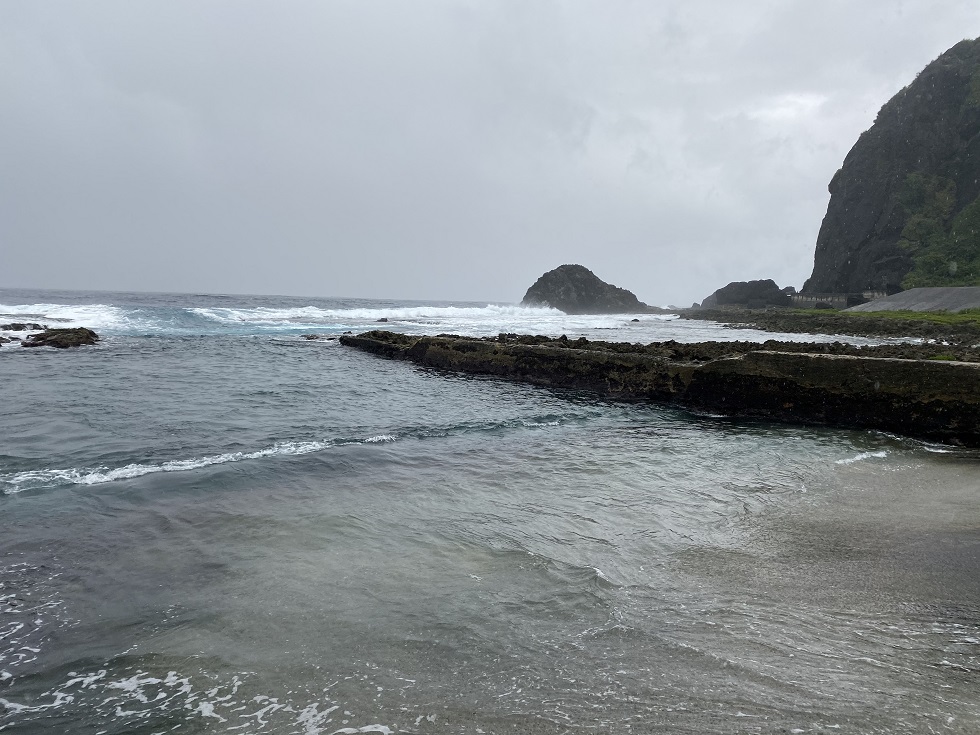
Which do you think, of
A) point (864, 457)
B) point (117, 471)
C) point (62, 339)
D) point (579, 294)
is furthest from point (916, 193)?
point (117, 471)

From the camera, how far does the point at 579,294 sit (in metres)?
131

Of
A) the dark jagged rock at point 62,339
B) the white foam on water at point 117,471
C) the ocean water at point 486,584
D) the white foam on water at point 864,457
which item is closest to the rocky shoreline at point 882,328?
the white foam on water at point 864,457

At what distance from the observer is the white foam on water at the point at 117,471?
656cm

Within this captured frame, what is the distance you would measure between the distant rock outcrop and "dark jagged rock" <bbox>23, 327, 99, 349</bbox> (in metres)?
105

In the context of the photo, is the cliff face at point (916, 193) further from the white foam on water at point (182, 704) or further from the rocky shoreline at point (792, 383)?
the white foam on water at point (182, 704)

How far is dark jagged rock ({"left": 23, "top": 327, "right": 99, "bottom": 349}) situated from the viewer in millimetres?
22703

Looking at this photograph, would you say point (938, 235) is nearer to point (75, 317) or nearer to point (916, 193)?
point (916, 193)

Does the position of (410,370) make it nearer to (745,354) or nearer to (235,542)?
(745,354)

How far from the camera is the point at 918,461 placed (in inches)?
302

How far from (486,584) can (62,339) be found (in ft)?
84.8

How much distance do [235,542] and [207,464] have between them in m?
2.85

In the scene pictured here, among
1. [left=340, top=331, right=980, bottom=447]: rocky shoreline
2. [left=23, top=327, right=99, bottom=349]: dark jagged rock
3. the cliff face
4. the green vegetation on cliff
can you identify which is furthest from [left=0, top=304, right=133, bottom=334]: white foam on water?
the cliff face

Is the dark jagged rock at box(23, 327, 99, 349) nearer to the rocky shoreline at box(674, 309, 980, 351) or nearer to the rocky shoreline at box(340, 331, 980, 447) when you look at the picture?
the rocky shoreline at box(340, 331, 980, 447)

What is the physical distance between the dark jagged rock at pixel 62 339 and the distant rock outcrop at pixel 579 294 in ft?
345
